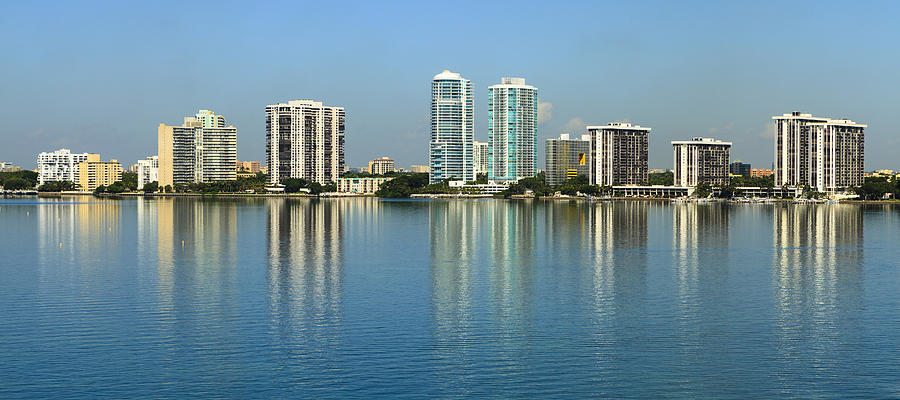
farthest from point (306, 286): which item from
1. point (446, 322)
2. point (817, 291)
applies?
point (817, 291)

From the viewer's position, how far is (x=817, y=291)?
135ft

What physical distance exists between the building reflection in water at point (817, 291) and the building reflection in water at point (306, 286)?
1617 centimetres

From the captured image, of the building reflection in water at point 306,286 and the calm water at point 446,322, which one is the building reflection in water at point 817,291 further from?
the building reflection in water at point 306,286

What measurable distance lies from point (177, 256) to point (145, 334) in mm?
26967

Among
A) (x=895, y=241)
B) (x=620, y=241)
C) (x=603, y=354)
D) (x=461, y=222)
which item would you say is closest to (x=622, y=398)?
(x=603, y=354)

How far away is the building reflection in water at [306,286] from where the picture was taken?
3047 centimetres

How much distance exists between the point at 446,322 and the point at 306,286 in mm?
11513

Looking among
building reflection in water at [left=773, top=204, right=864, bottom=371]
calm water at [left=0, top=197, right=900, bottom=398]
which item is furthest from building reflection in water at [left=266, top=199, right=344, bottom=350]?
building reflection in water at [left=773, top=204, right=864, bottom=371]

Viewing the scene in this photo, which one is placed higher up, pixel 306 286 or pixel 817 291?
pixel 306 286

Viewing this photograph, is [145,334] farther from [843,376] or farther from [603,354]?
[843,376]

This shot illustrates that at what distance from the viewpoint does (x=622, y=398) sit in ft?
74.4

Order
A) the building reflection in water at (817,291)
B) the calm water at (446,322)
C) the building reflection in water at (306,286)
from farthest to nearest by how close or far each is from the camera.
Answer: the building reflection in water at (306,286)
the building reflection in water at (817,291)
the calm water at (446,322)

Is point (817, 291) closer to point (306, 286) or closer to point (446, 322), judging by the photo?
point (446, 322)

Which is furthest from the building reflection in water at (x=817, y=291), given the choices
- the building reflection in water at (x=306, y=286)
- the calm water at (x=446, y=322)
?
the building reflection in water at (x=306, y=286)
